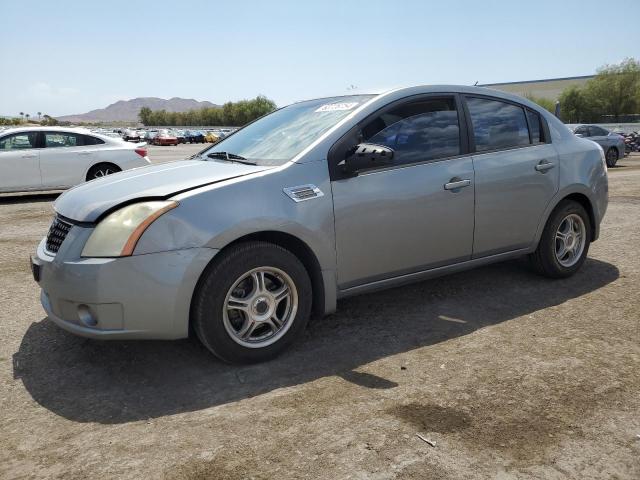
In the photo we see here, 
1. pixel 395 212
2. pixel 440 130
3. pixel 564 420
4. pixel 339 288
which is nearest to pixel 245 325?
pixel 339 288

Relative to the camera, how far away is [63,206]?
357 cm

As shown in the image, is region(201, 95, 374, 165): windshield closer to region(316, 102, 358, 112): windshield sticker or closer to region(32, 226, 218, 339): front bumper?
region(316, 102, 358, 112): windshield sticker

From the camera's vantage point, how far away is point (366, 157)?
12.1ft

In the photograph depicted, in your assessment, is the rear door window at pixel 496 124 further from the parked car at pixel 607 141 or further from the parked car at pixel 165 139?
the parked car at pixel 165 139

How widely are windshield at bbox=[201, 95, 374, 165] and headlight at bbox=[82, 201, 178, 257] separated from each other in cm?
88

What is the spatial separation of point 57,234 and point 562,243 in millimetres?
4100

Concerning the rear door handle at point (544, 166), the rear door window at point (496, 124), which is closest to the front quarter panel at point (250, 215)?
the rear door window at point (496, 124)

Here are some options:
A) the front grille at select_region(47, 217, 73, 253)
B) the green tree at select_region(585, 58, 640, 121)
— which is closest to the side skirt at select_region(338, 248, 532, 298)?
the front grille at select_region(47, 217, 73, 253)

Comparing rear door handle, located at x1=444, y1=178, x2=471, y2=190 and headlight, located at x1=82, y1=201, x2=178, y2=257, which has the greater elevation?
rear door handle, located at x1=444, y1=178, x2=471, y2=190

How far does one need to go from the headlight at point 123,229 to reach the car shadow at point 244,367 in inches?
30.4

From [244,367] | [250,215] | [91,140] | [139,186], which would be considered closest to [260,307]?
[244,367]

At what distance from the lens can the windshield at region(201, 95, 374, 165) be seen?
3852 mm

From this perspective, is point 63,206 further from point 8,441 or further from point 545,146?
point 545,146

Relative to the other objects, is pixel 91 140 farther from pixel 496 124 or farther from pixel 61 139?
pixel 496 124
